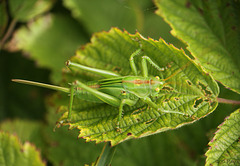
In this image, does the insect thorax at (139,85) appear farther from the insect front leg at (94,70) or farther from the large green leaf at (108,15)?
the large green leaf at (108,15)

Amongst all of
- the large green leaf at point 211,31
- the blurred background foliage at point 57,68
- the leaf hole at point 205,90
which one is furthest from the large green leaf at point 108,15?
the leaf hole at point 205,90

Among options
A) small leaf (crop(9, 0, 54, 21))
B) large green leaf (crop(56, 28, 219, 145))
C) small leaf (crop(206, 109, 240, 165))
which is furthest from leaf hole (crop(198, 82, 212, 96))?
small leaf (crop(9, 0, 54, 21))

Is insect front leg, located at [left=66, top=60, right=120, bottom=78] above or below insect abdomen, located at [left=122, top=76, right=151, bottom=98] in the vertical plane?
above

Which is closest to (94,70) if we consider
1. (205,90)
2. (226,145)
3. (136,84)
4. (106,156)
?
(136,84)

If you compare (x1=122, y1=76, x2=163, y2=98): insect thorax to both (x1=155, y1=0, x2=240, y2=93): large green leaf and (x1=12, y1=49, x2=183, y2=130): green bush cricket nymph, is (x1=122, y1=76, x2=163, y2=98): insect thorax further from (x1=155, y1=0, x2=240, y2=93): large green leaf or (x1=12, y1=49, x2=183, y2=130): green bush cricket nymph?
(x1=155, y1=0, x2=240, y2=93): large green leaf

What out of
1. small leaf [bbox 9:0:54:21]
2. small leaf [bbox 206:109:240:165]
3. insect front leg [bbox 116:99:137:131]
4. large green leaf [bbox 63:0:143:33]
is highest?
small leaf [bbox 9:0:54:21]

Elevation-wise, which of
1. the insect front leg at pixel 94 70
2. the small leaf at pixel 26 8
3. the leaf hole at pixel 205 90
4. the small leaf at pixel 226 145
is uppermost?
the small leaf at pixel 26 8
